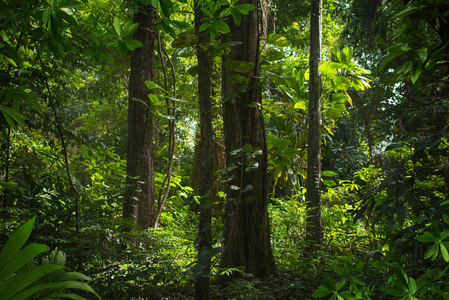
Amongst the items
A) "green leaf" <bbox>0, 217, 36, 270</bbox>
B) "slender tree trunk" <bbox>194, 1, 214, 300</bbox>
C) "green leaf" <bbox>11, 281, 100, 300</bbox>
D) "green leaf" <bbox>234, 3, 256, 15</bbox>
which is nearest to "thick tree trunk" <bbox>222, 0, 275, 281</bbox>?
"slender tree trunk" <bbox>194, 1, 214, 300</bbox>

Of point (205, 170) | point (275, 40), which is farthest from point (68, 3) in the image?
point (275, 40)

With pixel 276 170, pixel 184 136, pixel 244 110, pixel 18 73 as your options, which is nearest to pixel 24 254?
pixel 244 110

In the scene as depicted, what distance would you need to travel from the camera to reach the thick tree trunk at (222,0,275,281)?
121 inches

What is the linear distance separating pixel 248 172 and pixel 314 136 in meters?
2.00

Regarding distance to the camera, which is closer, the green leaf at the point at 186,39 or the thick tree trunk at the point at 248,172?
the green leaf at the point at 186,39

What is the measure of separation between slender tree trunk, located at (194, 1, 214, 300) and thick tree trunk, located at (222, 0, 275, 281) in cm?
61

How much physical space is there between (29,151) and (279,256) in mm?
3463

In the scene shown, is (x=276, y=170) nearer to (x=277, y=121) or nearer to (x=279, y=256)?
(x=277, y=121)

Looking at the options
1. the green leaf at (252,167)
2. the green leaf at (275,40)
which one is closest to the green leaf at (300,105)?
the green leaf at (275,40)

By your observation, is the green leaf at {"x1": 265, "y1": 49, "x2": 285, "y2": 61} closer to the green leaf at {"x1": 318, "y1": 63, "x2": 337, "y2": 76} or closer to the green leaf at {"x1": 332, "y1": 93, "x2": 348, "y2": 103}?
the green leaf at {"x1": 318, "y1": 63, "x2": 337, "y2": 76}

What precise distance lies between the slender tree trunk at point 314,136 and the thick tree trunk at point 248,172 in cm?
147

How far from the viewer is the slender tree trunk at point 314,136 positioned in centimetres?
451

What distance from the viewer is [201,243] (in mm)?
2186

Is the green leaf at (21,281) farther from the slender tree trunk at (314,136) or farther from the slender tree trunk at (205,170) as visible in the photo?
the slender tree trunk at (314,136)
